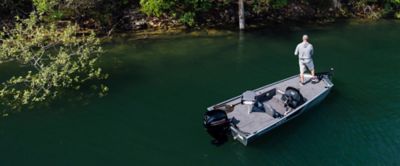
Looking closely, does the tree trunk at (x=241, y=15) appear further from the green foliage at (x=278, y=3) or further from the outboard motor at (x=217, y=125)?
the outboard motor at (x=217, y=125)

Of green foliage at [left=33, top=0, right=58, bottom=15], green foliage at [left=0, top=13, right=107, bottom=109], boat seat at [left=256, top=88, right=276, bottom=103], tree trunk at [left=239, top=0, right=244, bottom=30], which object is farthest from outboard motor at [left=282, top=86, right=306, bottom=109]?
green foliage at [left=33, top=0, right=58, bottom=15]

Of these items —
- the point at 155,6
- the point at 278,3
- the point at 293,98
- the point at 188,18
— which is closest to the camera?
the point at 293,98

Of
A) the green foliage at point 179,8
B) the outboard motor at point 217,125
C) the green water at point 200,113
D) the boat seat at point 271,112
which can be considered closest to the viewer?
the green water at point 200,113

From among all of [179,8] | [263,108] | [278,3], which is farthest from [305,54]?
[179,8]

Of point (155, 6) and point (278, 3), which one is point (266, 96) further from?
point (278, 3)

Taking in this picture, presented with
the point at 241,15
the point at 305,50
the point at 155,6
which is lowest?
the point at 305,50

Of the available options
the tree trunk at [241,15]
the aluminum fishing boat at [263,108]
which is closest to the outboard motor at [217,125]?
the aluminum fishing boat at [263,108]

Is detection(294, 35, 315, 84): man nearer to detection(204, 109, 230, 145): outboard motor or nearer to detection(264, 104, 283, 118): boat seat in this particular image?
detection(264, 104, 283, 118): boat seat
